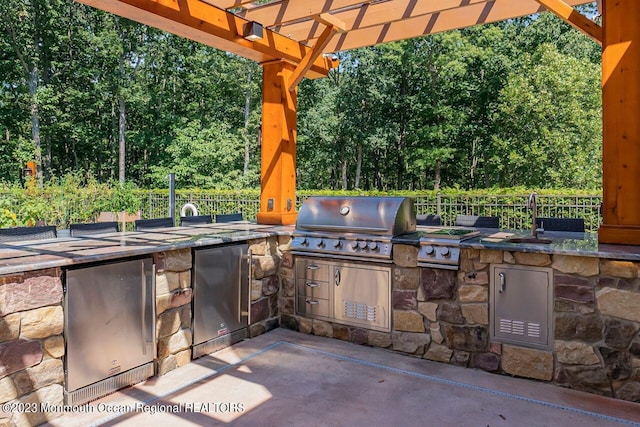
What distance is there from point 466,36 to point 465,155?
3724 millimetres

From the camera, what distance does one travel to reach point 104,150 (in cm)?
1619

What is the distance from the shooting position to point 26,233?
3.28m

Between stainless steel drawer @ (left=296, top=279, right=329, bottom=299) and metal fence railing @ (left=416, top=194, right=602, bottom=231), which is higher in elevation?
metal fence railing @ (left=416, top=194, right=602, bottom=231)

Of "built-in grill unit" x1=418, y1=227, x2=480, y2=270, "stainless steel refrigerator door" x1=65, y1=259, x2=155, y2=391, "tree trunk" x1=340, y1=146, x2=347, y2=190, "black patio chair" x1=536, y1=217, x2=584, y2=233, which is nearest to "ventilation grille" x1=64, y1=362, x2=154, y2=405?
"stainless steel refrigerator door" x1=65, y1=259, x2=155, y2=391

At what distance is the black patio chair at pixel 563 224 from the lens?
371 cm

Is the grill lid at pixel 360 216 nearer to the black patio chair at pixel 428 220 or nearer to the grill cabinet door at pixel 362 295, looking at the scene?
the grill cabinet door at pixel 362 295

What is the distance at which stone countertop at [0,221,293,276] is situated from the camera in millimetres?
2264

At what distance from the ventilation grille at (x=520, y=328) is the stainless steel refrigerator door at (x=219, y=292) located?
194cm

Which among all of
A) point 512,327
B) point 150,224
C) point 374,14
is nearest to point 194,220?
point 150,224

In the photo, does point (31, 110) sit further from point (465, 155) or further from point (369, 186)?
point (465, 155)

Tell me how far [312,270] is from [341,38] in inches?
102

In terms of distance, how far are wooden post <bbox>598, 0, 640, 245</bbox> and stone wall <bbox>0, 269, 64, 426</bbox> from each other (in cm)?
335

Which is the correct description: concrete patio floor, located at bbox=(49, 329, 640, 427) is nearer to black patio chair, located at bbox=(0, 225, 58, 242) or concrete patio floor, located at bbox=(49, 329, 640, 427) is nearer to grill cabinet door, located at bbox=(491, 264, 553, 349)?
grill cabinet door, located at bbox=(491, 264, 553, 349)

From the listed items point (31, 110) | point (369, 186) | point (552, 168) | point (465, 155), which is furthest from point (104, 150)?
point (552, 168)
